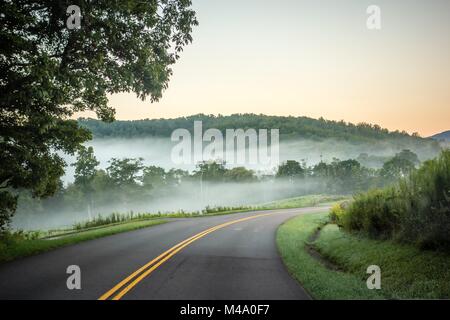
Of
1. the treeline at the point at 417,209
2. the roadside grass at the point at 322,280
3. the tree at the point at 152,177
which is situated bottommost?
the roadside grass at the point at 322,280

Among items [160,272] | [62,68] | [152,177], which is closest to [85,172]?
Answer: [152,177]

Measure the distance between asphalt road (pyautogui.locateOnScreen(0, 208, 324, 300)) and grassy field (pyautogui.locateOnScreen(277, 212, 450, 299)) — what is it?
0.57 meters

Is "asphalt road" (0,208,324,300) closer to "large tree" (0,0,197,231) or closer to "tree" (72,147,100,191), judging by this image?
"large tree" (0,0,197,231)

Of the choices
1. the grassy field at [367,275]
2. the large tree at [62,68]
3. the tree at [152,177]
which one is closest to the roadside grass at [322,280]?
the grassy field at [367,275]

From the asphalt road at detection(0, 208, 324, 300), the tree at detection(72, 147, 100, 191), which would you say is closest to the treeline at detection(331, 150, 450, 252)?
the asphalt road at detection(0, 208, 324, 300)

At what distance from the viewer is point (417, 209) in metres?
9.54

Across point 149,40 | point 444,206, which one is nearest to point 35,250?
point 149,40

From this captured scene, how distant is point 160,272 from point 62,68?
8037 mm

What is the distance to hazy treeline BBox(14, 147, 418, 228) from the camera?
93.7 meters

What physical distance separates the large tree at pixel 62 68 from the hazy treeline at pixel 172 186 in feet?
137

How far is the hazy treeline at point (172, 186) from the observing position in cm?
9369

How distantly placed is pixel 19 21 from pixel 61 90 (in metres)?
2.63

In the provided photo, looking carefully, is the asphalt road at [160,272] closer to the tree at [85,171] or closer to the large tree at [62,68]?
the large tree at [62,68]
